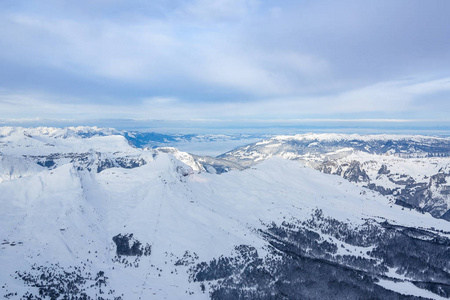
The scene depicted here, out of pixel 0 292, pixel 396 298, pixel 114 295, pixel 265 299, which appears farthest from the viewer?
pixel 396 298

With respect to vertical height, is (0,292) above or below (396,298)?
above

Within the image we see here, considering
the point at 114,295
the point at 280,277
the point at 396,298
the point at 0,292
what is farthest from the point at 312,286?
the point at 0,292

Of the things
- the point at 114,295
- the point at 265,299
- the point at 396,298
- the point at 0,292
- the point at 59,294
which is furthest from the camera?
the point at 396,298

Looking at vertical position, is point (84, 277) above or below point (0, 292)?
below

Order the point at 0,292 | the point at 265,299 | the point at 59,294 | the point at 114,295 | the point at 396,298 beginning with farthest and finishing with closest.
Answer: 1. the point at 396,298
2. the point at 265,299
3. the point at 114,295
4. the point at 59,294
5. the point at 0,292

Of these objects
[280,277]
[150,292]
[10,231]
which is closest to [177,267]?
[150,292]

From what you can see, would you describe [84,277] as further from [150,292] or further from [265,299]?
[265,299]

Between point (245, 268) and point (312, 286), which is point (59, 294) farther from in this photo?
point (312, 286)

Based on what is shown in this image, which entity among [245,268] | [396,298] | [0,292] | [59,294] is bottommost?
[396,298]

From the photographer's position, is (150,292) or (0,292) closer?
(0,292)
